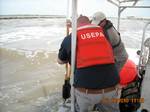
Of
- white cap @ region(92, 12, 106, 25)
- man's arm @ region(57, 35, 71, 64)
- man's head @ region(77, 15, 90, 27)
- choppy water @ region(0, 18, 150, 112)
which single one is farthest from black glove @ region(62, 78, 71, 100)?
choppy water @ region(0, 18, 150, 112)

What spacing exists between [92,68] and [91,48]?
0.22m

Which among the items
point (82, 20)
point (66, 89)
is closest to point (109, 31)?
point (82, 20)

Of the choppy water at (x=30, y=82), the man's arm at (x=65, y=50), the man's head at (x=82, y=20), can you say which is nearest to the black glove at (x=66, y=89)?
the man's arm at (x=65, y=50)

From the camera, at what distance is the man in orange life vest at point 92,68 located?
111 inches

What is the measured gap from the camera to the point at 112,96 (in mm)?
2990

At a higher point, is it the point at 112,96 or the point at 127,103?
the point at 112,96

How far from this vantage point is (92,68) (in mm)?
2822

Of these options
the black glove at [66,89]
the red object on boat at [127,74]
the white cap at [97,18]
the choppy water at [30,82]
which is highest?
the white cap at [97,18]

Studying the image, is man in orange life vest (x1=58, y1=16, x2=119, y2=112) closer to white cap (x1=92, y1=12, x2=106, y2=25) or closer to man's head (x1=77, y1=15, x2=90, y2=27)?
man's head (x1=77, y1=15, x2=90, y2=27)

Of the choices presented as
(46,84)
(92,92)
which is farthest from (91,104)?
(46,84)

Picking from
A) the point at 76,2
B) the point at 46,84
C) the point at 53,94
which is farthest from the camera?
the point at 46,84

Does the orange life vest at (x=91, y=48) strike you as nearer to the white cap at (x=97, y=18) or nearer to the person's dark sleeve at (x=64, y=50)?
the person's dark sleeve at (x=64, y=50)

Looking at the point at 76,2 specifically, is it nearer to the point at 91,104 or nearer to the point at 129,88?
the point at 91,104

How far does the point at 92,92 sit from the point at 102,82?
16 cm
